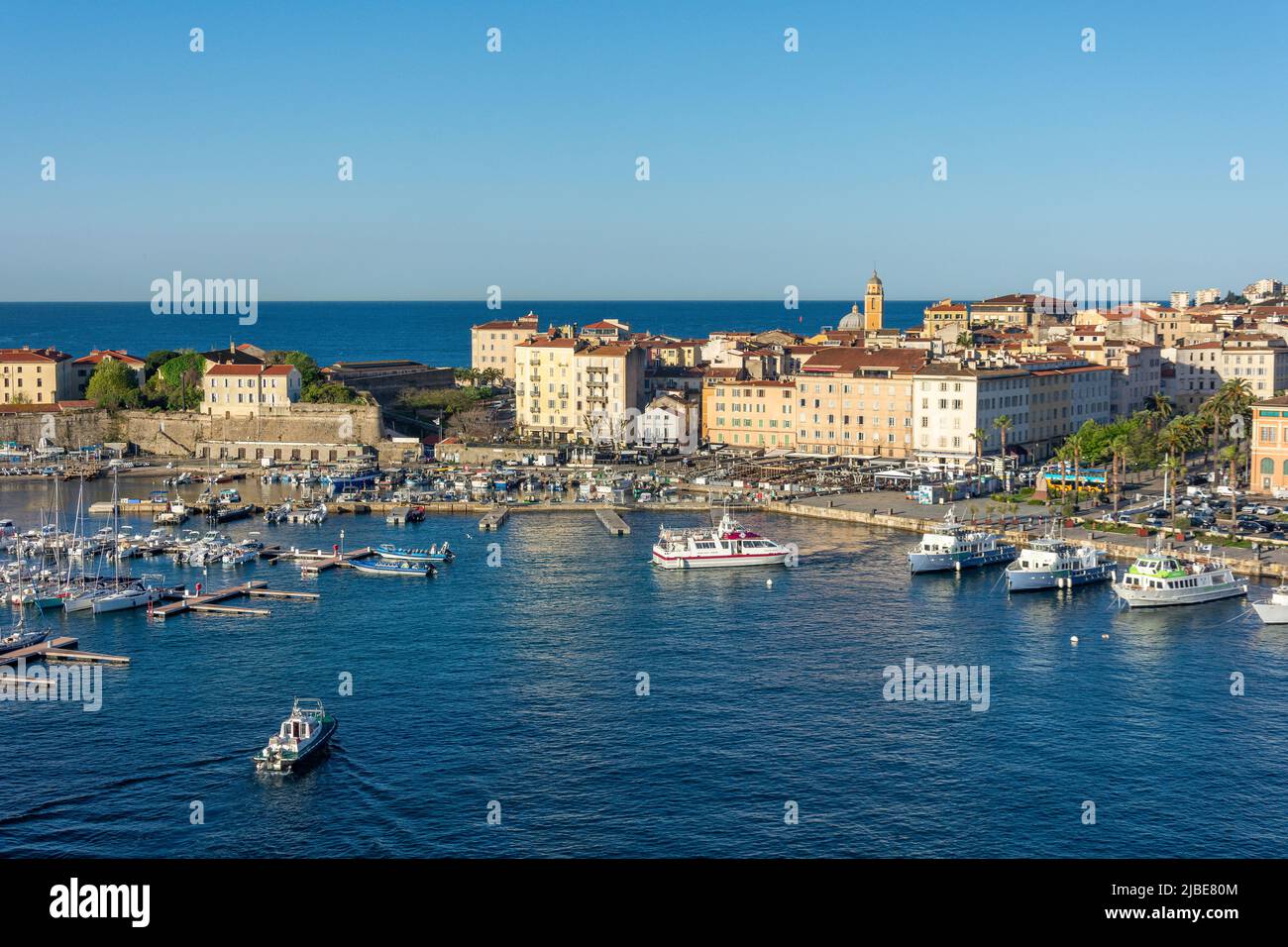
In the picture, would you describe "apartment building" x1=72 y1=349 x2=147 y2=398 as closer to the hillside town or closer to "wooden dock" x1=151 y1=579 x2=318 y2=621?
the hillside town

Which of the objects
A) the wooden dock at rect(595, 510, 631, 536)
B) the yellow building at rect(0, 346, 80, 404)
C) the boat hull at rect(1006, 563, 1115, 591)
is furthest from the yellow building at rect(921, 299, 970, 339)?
the yellow building at rect(0, 346, 80, 404)

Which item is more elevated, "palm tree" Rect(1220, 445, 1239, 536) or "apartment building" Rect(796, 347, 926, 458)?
"apartment building" Rect(796, 347, 926, 458)

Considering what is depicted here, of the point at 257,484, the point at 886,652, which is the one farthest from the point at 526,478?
the point at 886,652

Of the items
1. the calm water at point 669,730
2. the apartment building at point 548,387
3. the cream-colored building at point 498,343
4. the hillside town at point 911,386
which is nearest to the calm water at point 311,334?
the cream-colored building at point 498,343

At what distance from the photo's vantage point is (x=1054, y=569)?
28.2 metres

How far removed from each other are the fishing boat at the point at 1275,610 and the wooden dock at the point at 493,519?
19.4 m

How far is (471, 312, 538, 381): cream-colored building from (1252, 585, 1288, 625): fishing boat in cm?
4484

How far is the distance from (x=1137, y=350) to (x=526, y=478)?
24.3m

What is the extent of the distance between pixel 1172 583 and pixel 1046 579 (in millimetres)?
2686

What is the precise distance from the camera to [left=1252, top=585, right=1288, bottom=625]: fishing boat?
24.5 m

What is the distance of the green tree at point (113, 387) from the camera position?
54188 millimetres

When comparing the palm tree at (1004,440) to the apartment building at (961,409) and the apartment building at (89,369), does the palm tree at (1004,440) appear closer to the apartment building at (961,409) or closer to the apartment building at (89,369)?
the apartment building at (961,409)

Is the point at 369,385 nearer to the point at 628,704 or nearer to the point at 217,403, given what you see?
the point at 217,403

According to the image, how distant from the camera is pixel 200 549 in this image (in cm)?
3209
